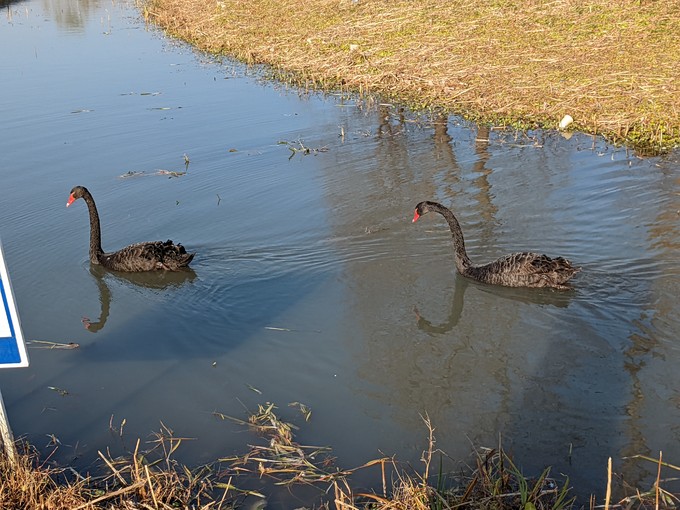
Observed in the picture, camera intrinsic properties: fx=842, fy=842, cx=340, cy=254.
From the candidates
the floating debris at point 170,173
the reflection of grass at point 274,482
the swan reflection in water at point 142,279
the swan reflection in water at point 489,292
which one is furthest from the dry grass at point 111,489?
the floating debris at point 170,173

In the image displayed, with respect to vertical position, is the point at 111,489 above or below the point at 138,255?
below

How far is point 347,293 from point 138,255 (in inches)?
89.7

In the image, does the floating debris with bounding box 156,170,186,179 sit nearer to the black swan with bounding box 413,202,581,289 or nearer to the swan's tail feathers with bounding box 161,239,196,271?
the swan's tail feathers with bounding box 161,239,196,271

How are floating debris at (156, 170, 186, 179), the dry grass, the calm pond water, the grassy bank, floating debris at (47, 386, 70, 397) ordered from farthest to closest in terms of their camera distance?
the grassy bank, floating debris at (156, 170, 186, 179), floating debris at (47, 386, 70, 397), the calm pond water, the dry grass

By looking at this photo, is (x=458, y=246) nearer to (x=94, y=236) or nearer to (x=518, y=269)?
(x=518, y=269)

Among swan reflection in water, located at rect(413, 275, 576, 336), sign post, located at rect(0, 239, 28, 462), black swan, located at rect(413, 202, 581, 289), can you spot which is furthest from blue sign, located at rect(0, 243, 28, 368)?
black swan, located at rect(413, 202, 581, 289)

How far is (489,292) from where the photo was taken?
7.86 metres

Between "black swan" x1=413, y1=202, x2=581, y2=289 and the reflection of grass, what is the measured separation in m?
2.58

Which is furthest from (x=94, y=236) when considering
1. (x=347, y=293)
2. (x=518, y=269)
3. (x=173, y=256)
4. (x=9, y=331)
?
(x=9, y=331)

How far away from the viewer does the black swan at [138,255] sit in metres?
8.41

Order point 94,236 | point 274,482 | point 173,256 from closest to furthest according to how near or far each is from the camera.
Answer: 1. point 274,482
2. point 173,256
3. point 94,236

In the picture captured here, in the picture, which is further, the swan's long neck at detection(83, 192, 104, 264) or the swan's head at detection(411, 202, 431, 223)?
the swan's long neck at detection(83, 192, 104, 264)

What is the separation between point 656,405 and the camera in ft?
18.7

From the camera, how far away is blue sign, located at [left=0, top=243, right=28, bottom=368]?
4.05 metres
